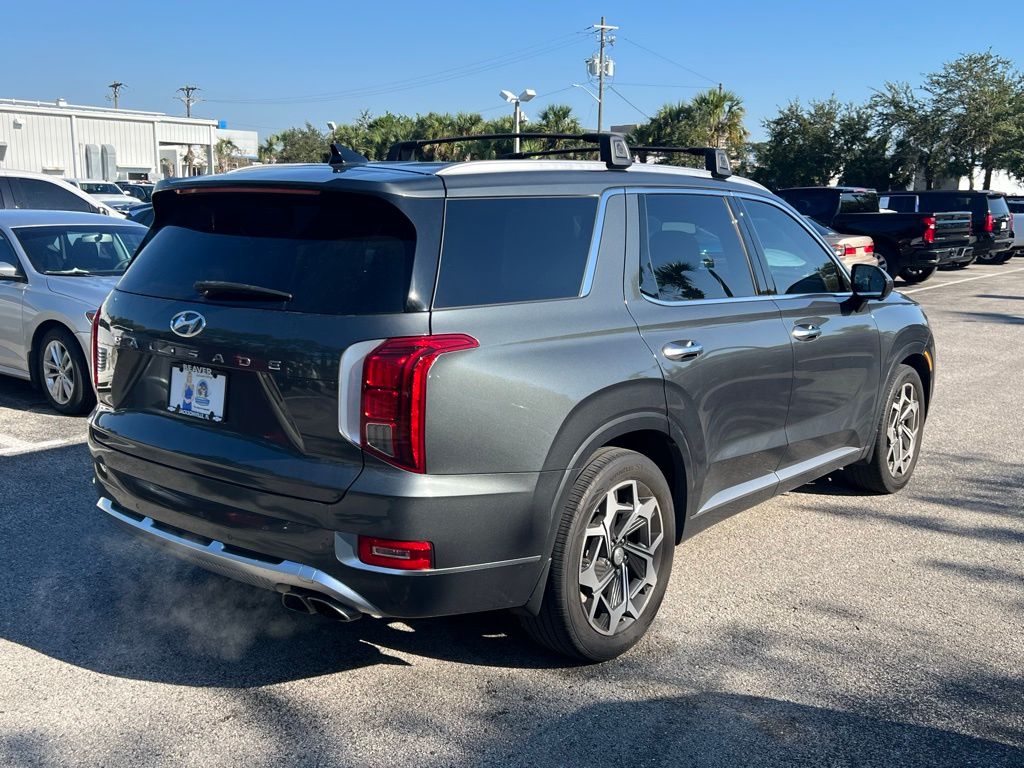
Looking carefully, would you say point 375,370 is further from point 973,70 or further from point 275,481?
point 973,70

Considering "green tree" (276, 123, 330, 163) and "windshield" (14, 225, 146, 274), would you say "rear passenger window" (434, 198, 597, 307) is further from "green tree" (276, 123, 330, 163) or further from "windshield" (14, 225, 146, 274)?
"green tree" (276, 123, 330, 163)

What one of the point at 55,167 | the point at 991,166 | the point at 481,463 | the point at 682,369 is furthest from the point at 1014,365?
the point at 55,167

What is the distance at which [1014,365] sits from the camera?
10.9 meters

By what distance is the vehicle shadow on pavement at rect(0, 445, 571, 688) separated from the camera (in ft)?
12.8

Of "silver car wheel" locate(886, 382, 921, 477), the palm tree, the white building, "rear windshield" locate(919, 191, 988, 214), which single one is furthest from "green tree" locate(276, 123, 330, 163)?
"silver car wheel" locate(886, 382, 921, 477)

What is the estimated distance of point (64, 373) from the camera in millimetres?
7984

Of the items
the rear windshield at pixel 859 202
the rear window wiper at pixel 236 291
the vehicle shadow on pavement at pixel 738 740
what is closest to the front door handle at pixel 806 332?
the vehicle shadow on pavement at pixel 738 740

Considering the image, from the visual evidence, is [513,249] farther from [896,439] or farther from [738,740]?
[896,439]

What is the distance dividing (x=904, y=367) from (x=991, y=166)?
43515 mm

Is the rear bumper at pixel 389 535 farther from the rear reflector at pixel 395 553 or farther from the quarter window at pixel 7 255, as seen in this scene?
the quarter window at pixel 7 255

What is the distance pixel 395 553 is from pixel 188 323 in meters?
1.15

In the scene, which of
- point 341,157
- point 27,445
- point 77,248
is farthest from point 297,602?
point 77,248

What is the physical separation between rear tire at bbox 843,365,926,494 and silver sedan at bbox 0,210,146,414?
5401mm

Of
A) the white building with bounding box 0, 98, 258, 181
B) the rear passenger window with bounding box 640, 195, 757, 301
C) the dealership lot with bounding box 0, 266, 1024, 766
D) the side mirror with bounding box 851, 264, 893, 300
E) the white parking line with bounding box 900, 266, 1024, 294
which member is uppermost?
the white building with bounding box 0, 98, 258, 181
